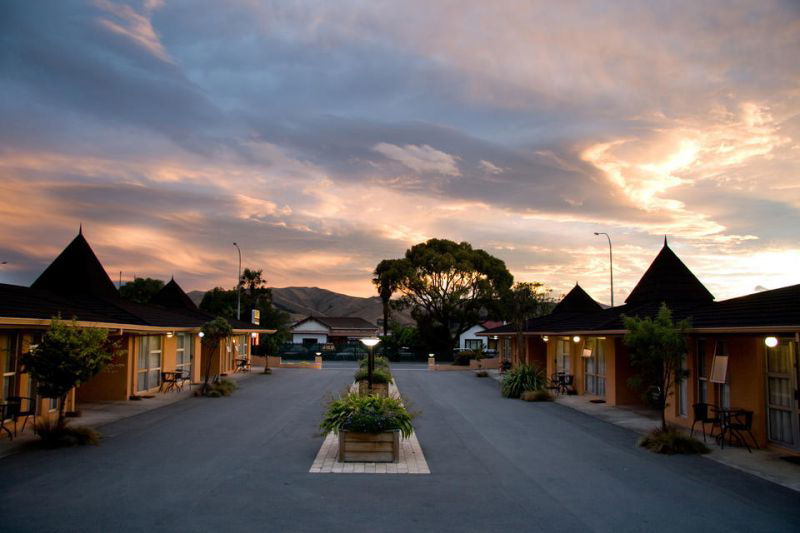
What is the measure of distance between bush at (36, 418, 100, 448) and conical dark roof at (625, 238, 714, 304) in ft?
60.9

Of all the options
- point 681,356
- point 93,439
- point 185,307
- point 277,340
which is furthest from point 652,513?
point 277,340

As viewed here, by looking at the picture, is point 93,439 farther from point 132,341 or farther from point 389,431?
point 132,341

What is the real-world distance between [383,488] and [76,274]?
20.5 m

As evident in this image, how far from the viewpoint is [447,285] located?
60.0m

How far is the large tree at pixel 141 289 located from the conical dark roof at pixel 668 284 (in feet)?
213

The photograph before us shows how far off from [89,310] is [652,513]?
17.7 meters

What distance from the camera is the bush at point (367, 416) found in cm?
1106

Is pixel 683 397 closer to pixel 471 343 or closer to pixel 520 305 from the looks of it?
pixel 520 305

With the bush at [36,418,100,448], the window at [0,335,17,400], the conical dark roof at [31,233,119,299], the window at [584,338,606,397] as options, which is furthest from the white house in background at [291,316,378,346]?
the bush at [36,418,100,448]

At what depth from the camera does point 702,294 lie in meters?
22.7

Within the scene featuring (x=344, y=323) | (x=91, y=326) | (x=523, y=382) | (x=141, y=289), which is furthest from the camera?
(x=344, y=323)

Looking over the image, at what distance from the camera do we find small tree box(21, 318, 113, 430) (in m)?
12.6

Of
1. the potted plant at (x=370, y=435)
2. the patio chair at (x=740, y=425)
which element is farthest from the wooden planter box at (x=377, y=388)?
the patio chair at (x=740, y=425)

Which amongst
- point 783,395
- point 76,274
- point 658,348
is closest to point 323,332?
point 76,274
